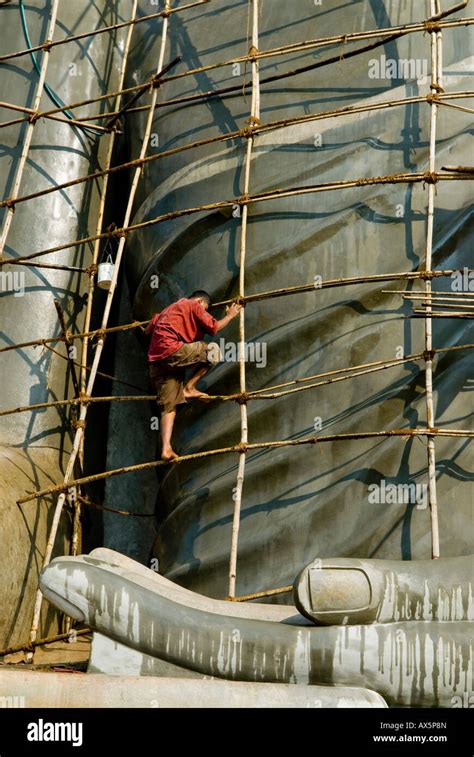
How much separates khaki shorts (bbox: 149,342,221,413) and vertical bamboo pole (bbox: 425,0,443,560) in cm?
144

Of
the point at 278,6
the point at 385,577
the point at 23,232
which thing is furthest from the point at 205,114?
the point at 385,577

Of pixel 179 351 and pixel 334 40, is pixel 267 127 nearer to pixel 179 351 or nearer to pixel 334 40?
pixel 334 40

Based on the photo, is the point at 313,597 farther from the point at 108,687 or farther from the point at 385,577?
the point at 108,687

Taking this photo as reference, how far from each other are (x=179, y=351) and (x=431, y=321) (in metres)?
1.60

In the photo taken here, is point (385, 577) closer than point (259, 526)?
Yes

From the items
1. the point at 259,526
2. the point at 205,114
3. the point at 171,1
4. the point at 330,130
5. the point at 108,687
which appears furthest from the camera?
the point at 171,1

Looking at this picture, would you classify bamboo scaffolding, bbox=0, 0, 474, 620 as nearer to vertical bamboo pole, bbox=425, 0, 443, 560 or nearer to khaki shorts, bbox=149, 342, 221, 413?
vertical bamboo pole, bbox=425, 0, 443, 560

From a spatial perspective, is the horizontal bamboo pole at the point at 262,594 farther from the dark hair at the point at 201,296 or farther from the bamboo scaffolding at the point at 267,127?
the bamboo scaffolding at the point at 267,127

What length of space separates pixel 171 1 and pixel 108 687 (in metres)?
6.32

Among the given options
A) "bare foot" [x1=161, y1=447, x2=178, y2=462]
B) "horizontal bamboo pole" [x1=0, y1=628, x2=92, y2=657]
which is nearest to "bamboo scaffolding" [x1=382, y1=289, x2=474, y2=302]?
"bare foot" [x1=161, y1=447, x2=178, y2=462]

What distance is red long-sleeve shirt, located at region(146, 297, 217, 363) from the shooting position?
929cm

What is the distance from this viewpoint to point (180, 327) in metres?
9.32

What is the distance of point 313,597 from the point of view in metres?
6.90

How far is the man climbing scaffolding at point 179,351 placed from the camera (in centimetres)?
929
